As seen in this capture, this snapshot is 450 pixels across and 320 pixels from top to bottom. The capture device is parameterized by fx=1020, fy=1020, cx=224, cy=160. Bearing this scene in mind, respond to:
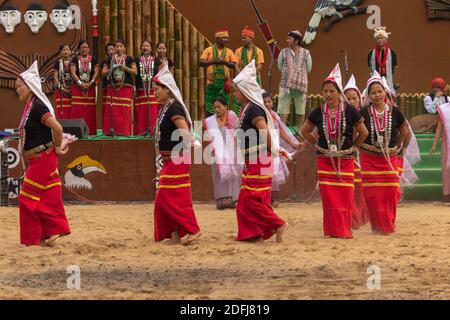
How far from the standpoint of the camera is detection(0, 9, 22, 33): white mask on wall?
18297 mm

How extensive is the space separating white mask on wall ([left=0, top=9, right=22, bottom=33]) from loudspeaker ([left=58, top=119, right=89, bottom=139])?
11.8 feet

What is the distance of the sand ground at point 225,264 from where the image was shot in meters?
8.00

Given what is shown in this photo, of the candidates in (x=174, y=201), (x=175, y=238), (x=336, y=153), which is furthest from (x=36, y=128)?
(x=336, y=153)

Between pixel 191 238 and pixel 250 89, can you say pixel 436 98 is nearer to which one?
pixel 250 89

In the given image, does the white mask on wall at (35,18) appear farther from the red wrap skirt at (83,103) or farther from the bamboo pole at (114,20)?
the red wrap skirt at (83,103)

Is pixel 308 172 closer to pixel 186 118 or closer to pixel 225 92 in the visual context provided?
pixel 225 92

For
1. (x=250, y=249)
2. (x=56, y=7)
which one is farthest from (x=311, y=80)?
(x=250, y=249)

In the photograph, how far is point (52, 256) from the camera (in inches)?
396

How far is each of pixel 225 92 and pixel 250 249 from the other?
22.1ft

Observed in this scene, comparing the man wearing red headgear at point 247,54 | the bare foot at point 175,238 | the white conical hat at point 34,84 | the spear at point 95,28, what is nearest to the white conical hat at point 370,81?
the bare foot at point 175,238

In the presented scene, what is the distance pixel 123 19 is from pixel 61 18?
1.29 meters

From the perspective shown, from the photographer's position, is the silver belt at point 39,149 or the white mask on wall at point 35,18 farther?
the white mask on wall at point 35,18

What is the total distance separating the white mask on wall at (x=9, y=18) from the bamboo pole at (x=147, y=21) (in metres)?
2.31

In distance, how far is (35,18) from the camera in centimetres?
1836
